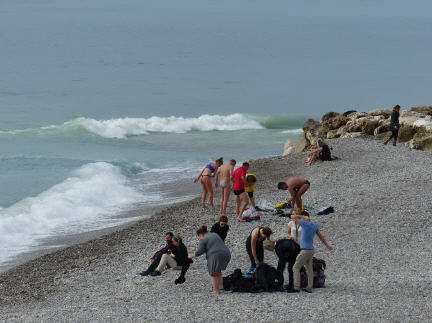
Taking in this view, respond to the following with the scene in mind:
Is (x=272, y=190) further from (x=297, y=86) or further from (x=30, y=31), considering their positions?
(x=30, y=31)

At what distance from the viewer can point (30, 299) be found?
15008mm

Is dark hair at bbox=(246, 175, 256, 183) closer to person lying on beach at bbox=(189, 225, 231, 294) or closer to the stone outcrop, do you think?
person lying on beach at bbox=(189, 225, 231, 294)

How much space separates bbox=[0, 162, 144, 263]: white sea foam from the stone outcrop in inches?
330

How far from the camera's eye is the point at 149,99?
64125mm

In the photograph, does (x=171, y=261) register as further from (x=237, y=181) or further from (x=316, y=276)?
(x=237, y=181)

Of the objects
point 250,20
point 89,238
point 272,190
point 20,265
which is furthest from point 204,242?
point 250,20

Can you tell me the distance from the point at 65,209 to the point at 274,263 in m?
12.1

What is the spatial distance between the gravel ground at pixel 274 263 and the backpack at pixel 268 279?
0.20m

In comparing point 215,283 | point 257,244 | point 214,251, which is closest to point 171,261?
point 215,283

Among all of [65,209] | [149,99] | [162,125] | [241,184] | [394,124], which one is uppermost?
[149,99]

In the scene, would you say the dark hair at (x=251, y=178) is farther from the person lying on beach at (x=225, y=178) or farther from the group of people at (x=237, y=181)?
the person lying on beach at (x=225, y=178)

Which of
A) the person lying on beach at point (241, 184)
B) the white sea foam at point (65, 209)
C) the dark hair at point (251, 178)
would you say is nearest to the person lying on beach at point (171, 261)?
the person lying on beach at point (241, 184)

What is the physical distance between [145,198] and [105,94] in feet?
132

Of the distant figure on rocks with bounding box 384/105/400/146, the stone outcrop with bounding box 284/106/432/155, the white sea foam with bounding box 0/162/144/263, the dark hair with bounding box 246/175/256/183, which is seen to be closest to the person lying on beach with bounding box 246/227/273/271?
the dark hair with bounding box 246/175/256/183
